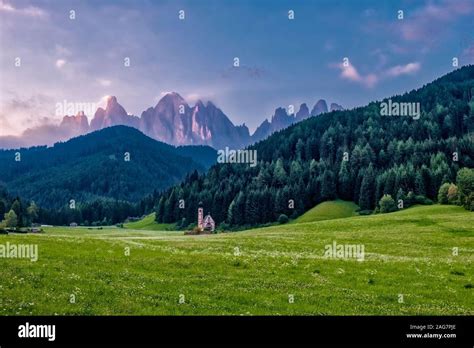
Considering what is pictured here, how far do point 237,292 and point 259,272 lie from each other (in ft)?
18.8

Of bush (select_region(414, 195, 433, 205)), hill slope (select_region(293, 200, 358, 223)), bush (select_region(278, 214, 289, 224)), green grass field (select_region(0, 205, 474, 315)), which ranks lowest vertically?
bush (select_region(278, 214, 289, 224))

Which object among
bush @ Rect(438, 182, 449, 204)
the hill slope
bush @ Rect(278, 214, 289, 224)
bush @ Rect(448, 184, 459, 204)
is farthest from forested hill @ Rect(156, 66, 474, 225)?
bush @ Rect(448, 184, 459, 204)

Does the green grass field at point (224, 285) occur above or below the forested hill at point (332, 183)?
below

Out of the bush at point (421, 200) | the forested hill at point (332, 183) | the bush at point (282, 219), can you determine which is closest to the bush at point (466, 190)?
the bush at point (421, 200)

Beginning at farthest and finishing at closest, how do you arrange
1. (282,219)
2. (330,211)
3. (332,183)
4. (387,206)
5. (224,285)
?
(332,183)
(330,211)
(282,219)
(387,206)
(224,285)

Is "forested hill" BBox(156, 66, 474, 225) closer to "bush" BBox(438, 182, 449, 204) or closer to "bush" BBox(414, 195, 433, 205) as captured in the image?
"bush" BBox(414, 195, 433, 205)

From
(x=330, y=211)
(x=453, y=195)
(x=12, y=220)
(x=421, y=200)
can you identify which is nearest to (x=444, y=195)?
(x=453, y=195)

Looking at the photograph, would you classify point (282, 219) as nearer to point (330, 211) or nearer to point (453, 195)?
point (330, 211)

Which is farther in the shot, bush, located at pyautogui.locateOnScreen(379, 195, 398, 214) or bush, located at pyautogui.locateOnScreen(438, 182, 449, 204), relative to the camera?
bush, located at pyautogui.locateOnScreen(379, 195, 398, 214)

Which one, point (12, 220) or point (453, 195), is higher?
point (453, 195)

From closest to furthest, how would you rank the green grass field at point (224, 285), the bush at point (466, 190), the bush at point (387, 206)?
the green grass field at point (224, 285)
the bush at point (466, 190)
the bush at point (387, 206)

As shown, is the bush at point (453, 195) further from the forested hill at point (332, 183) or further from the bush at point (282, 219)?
the bush at point (282, 219)
